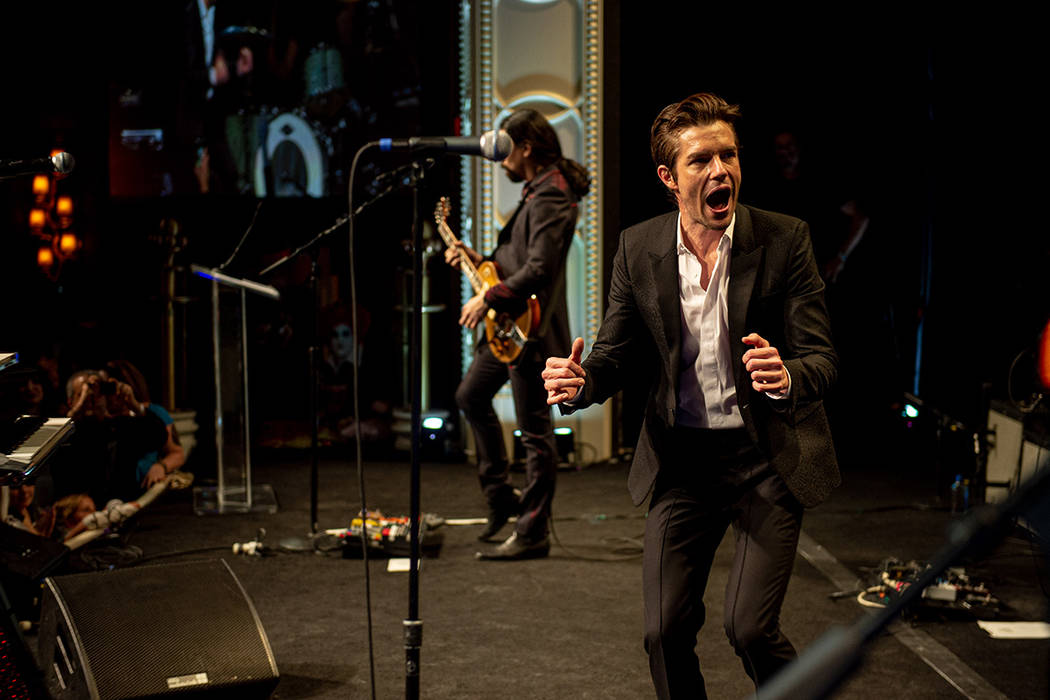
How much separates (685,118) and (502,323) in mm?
2791

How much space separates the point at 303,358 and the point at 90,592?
656cm

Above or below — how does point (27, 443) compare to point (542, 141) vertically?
below

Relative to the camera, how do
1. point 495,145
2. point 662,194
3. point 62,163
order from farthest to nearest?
point 662,194, point 495,145, point 62,163

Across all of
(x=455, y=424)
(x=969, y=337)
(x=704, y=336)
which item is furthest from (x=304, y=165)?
(x=704, y=336)

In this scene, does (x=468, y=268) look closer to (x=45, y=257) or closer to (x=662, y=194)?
(x=662, y=194)

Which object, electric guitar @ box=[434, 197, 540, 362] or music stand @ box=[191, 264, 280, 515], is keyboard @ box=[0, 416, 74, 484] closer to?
electric guitar @ box=[434, 197, 540, 362]

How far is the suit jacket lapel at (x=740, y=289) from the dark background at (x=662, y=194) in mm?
6239

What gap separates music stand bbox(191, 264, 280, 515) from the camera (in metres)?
7.01

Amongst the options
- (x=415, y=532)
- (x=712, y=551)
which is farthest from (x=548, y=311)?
(x=712, y=551)

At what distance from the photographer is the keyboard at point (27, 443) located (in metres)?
3.04

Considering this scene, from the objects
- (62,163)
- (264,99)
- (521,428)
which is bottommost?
(521,428)

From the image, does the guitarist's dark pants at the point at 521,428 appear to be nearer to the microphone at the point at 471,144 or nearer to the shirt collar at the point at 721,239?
the microphone at the point at 471,144

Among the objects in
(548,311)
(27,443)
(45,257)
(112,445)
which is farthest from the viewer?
(45,257)

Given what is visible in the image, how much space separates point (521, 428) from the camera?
5715mm
